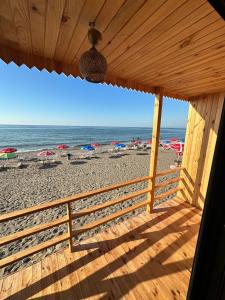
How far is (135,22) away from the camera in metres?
1.08

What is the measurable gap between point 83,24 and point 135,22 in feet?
1.23

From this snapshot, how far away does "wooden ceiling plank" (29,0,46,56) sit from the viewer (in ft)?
3.09

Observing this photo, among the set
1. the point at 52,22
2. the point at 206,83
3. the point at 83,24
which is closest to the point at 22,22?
the point at 52,22

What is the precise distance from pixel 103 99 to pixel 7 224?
43988 mm

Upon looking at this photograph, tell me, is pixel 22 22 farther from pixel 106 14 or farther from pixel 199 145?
pixel 199 145

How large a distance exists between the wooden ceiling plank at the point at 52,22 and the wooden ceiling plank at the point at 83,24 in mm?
128

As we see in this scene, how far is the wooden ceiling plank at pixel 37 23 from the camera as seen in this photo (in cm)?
94

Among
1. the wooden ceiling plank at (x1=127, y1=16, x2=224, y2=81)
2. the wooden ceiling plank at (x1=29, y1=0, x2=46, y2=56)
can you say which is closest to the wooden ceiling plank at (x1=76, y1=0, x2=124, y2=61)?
the wooden ceiling plank at (x1=29, y1=0, x2=46, y2=56)

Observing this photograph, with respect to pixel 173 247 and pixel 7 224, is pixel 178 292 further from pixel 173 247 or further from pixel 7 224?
pixel 7 224

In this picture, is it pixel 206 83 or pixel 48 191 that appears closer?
pixel 206 83

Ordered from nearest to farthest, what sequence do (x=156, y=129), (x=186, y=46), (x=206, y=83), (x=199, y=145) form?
(x=186, y=46), (x=206, y=83), (x=156, y=129), (x=199, y=145)

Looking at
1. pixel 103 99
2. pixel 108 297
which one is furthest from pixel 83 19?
pixel 103 99

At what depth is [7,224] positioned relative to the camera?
3736 millimetres

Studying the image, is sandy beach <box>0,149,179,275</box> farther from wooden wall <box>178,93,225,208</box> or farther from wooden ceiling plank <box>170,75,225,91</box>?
wooden ceiling plank <box>170,75,225,91</box>
